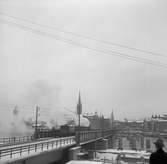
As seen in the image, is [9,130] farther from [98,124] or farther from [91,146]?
[98,124]

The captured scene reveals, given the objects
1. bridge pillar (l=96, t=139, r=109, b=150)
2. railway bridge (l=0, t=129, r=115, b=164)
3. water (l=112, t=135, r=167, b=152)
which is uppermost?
railway bridge (l=0, t=129, r=115, b=164)

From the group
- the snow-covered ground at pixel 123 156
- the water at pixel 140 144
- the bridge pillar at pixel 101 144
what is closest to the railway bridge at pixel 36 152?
the snow-covered ground at pixel 123 156

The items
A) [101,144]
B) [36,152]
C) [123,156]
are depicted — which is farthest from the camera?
[101,144]

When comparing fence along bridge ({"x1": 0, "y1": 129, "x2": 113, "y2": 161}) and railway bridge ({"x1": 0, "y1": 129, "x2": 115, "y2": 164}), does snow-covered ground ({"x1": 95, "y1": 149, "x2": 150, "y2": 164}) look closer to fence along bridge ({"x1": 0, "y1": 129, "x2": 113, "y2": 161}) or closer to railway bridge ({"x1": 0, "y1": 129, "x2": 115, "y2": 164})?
railway bridge ({"x1": 0, "y1": 129, "x2": 115, "y2": 164})

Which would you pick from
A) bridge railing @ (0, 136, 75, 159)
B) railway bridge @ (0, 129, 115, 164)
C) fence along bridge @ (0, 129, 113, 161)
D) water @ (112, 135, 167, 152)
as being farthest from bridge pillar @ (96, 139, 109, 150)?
bridge railing @ (0, 136, 75, 159)

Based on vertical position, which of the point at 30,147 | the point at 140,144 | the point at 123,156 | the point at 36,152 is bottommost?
the point at 140,144

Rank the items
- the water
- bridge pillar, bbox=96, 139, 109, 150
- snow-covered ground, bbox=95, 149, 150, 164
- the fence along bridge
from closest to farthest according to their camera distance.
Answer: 1. the fence along bridge
2. snow-covered ground, bbox=95, 149, 150, 164
3. bridge pillar, bbox=96, 139, 109, 150
4. the water

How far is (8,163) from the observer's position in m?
15.9

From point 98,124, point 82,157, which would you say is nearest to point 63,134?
point 82,157

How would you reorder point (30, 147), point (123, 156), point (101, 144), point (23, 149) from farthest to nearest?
point (101, 144) < point (123, 156) < point (23, 149) < point (30, 147)

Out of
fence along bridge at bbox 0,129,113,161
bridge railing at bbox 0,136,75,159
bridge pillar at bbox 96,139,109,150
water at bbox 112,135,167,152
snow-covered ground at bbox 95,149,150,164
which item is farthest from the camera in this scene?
water at bbox 112,135,167,152

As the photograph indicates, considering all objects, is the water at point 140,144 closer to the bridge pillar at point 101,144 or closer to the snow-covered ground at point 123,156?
the bridge pillar at point 101,144

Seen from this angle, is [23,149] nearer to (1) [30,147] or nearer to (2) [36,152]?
(1) [30,147]

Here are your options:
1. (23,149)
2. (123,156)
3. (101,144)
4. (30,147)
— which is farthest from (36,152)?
(101,144)
